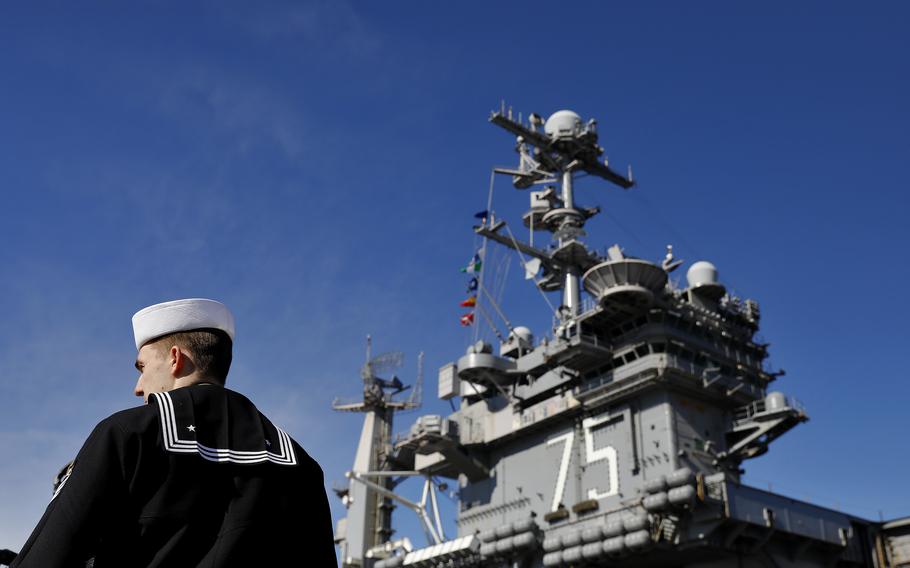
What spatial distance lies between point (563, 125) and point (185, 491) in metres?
37.9

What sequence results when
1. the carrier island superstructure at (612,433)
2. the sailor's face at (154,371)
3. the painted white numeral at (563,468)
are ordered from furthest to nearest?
the painted white numeral at (563,468), the carrier island superstructure at (612,433), the sailor's face at (154,371)

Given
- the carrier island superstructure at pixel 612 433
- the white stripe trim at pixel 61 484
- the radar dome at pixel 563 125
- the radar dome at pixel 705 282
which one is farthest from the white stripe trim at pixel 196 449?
the radar dome at pixel 563 125

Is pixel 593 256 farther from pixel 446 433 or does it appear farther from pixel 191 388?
pixel 191 388

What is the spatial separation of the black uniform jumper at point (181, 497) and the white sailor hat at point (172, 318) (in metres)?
0.30

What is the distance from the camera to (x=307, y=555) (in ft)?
8.59

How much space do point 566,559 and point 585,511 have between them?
248 centimetres

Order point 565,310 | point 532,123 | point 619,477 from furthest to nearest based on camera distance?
point 532,123, point 565,310, point 619,477

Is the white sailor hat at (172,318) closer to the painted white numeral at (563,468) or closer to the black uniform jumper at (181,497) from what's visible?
the black uniform jumper at (181,497)

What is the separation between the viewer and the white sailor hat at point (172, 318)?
2.88 m

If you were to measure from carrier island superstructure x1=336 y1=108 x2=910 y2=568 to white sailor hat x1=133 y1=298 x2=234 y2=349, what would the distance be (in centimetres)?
2240

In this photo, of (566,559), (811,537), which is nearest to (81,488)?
(566,559)

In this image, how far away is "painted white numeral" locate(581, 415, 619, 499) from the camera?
2792cm

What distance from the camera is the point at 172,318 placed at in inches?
113

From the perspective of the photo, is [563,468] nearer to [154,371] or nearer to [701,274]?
[701,274]
